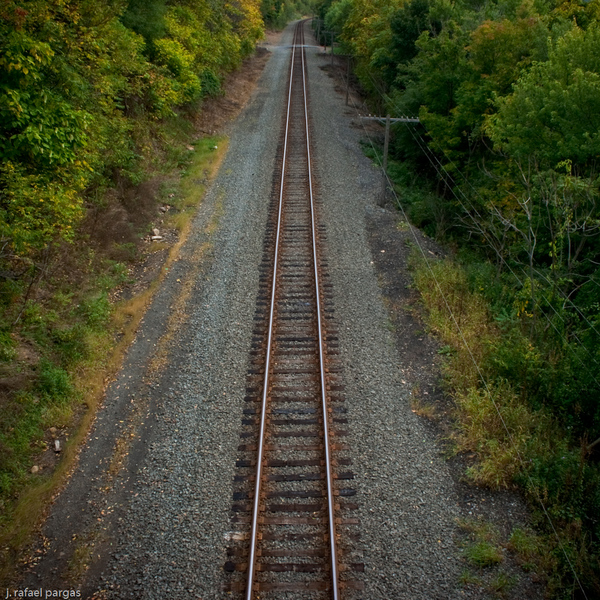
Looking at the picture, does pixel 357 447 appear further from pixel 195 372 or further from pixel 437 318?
pixel 437 318

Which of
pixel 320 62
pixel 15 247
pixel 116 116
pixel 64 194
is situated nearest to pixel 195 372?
pixel 15 247

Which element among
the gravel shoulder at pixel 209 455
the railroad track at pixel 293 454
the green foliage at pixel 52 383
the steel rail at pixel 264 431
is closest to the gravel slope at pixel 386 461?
the gravel shoulder at pixel 209 455

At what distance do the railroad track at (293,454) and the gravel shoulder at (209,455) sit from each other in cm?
23

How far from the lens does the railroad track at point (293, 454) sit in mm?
6402

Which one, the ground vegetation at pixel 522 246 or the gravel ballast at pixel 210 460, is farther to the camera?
the ground vegetation at pixel 522 246

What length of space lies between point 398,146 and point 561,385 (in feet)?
55.2

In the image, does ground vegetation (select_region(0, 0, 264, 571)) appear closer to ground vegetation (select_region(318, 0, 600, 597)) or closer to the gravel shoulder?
the gravel shoulder

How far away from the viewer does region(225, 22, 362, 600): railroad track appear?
21.0 feet

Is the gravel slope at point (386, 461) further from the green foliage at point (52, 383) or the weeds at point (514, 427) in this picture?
the green foliage at point (52, 383)

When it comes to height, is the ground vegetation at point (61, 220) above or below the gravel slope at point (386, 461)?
above

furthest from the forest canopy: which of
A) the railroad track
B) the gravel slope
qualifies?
the gravel slope

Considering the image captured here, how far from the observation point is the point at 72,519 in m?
7.03

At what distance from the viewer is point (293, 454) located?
8.01m

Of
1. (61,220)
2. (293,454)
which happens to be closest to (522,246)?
(293,454)
